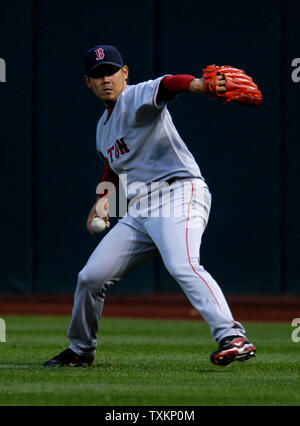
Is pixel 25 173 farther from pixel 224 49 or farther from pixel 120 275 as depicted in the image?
pixel 120 275

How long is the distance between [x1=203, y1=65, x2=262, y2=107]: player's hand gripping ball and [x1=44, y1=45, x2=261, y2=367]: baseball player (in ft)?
0.89

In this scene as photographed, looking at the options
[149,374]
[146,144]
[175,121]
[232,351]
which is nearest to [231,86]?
[146,144]

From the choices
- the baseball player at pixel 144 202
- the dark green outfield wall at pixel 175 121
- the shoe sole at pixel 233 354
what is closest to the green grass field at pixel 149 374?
the shoe sole at pixel 233 354

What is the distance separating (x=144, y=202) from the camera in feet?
16.7

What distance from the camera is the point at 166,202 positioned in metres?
5.00

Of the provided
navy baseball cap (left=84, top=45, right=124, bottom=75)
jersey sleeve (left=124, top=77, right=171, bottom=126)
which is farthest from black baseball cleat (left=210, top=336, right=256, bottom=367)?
navy baseball cap (left=84, top=45, right=124, bottom=75)

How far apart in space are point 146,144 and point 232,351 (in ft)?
4.22

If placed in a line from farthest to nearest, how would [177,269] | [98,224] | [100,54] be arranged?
[98,224]
[100,54]
[177,269]

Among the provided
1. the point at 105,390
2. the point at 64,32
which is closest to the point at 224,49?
the point at 64,32

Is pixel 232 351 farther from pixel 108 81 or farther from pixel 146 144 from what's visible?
pixel 108 81

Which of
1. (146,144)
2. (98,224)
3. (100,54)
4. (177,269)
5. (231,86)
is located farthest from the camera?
(98,224)

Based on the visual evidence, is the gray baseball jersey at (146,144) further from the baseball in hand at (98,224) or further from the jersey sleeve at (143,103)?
the baseball in hand at (98,224)

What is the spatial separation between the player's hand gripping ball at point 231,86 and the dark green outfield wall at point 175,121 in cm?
854
